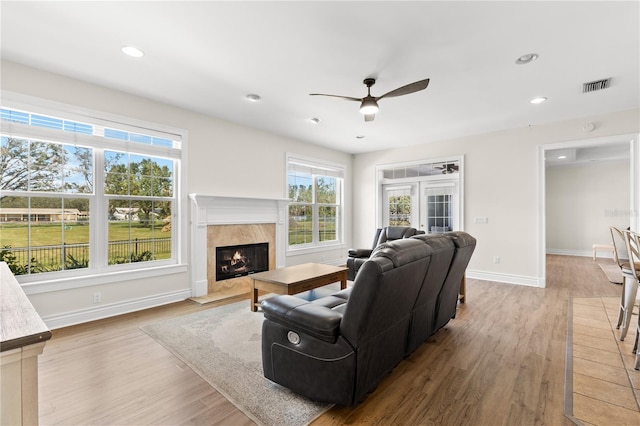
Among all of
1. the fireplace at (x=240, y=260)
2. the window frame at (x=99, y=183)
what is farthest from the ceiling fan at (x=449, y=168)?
the window frame at (x=99, y=183)

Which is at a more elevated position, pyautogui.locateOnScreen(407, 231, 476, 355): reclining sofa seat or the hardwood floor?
pyautogui.locateOnScreen(407, 231, 476, 355): reclining sofa seat

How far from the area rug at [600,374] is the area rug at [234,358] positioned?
1.67 metres

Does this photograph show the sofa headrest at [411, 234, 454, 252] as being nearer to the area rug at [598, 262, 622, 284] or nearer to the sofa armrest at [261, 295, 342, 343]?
the sofa armrest at [261, 295, 342, 343]

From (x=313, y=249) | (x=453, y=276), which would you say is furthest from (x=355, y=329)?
(x=313, y=249)

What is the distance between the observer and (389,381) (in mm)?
2236

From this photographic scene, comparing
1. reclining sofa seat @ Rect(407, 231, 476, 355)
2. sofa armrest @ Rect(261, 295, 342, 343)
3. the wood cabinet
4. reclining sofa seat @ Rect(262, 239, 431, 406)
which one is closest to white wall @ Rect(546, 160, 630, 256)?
reclining sofa seat @ Rect(407, 231, 476, 355)

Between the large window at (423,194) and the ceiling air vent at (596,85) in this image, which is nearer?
the ceiling air vent at (596,85)

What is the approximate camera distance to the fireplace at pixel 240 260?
4.74 meters

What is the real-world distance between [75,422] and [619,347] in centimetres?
430

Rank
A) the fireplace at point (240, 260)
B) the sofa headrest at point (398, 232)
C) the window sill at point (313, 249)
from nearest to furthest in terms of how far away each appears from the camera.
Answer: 1. the fireplace at point (240, 260)
2. the sofa headrest at point (398, 232)
3. the window sill at point (313, 249)

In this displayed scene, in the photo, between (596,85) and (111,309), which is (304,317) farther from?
(596,85)

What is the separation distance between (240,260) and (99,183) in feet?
7.29

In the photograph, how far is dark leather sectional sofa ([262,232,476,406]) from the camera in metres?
1.79

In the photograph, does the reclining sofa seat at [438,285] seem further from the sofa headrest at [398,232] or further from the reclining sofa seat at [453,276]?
the sofa headrest at [398,232]
